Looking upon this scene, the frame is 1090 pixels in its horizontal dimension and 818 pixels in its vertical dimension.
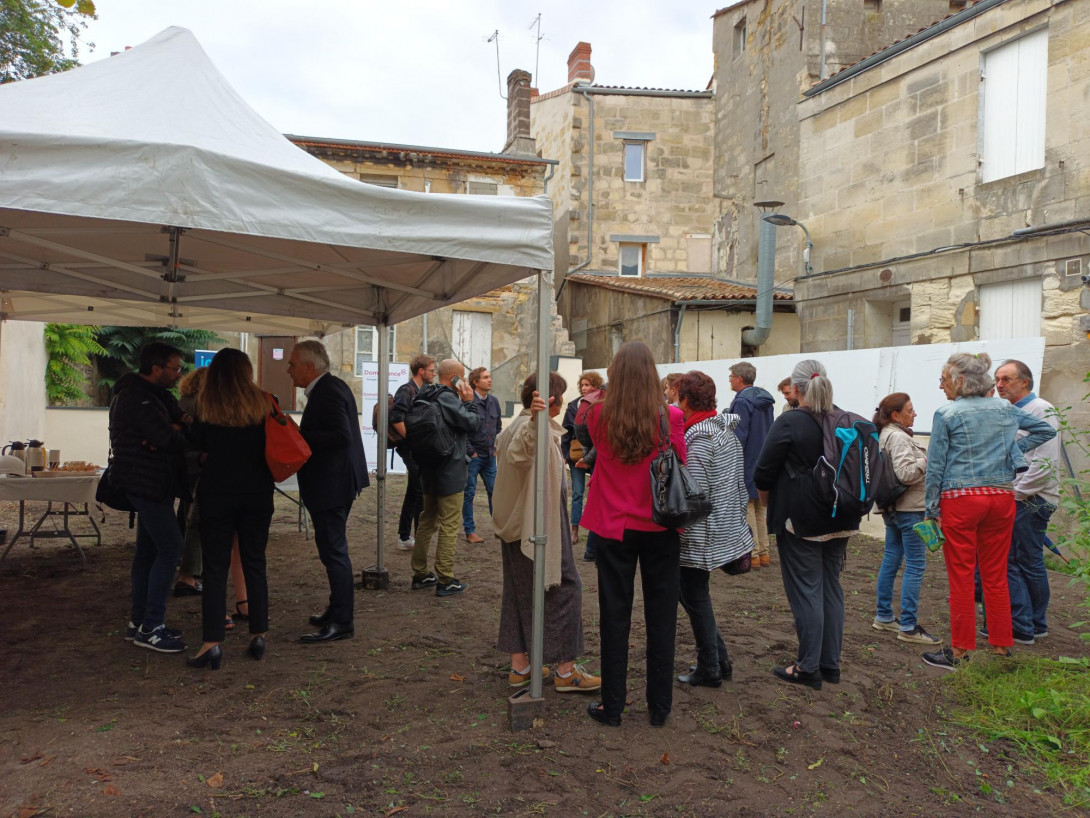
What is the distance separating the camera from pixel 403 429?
6.26 metres

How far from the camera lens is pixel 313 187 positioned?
11.6 feet

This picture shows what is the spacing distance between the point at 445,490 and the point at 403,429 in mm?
583

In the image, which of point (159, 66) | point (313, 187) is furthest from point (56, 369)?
point (313, 187)

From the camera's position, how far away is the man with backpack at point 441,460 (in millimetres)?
5926

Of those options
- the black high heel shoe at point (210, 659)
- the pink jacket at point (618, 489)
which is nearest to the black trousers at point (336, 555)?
the black high heel shoe at point (210, 659)

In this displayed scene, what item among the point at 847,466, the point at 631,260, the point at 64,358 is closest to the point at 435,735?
the point at 847,466

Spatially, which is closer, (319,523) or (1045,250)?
(319,523)

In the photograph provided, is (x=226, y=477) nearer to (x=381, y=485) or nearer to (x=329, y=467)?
(x=329, y=467)

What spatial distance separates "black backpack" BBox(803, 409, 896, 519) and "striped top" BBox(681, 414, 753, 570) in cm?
45

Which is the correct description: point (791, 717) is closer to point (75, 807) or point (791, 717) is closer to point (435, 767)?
point (435, 767)

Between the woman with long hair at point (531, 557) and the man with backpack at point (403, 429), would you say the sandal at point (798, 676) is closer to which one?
the woman with long hair at point (531, 557)

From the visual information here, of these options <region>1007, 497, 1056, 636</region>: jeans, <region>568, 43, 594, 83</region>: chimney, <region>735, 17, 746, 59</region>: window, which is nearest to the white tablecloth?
<region>1007, 497, 1056, 636</region>: jeans

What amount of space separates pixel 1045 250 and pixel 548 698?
27.5 feet

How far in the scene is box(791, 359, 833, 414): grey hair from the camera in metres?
4.32
